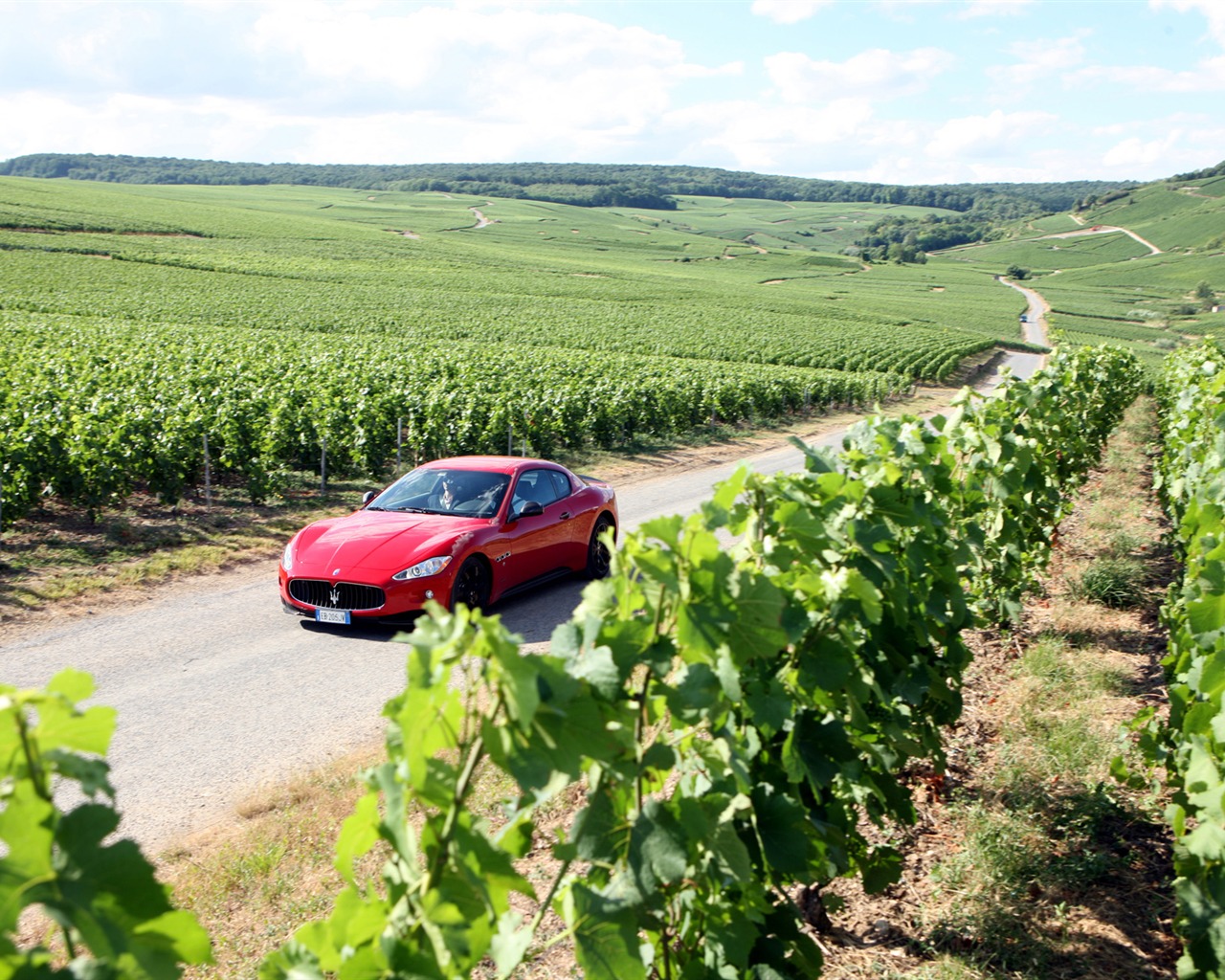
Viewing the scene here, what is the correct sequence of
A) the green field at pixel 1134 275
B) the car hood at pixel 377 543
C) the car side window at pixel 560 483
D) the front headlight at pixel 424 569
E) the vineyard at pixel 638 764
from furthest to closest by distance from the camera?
the green field at pixel 1134 275, the car side window at pixel 560 483, the car hood at pixel 377 543, the front headlight at pixel 424 569, the vineyard at pixel 638 764

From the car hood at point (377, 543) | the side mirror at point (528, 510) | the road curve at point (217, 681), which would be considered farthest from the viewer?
the side mirror at point (528, 510)

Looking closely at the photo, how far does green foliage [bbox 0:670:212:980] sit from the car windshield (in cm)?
814

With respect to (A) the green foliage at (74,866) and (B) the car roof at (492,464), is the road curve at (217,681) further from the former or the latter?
(A) the green foliage at (74,866)

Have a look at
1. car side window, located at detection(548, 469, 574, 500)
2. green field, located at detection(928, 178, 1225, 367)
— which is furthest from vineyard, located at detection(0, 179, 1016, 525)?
green field, located at detection(928, 178, 1225, 367)

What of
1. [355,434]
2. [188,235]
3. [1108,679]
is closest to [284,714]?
[1108,679]

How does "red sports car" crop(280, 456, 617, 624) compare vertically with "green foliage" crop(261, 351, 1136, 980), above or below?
below

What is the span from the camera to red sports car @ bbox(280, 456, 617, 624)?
8.76 metres

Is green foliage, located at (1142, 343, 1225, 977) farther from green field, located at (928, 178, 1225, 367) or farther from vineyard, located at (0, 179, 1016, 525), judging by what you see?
green field, located at (928, 178, 1225, 367)

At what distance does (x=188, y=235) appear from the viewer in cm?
9619

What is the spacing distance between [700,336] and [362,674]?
48.8 meters

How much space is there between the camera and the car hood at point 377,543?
28.9 feet

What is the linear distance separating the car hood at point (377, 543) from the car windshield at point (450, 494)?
196mm

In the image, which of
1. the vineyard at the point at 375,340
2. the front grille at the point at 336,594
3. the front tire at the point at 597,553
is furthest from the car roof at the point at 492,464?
the vineyard at the point at 375,340

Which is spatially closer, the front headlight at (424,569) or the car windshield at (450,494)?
the front headlight at (424,569)
